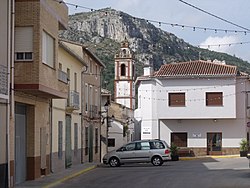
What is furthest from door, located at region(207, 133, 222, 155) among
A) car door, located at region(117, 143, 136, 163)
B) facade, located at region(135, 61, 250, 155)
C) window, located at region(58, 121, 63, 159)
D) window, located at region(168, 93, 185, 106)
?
window, located at region(58, 121, 63, 159)

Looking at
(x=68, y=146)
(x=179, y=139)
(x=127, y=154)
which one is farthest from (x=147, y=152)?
(x=179, y=139)

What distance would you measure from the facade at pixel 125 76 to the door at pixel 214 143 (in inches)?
1217

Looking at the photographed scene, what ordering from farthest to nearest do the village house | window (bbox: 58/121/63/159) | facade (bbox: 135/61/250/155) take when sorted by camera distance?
facade (bbox: 135/61/250/155), window (bbox: 58/121/63/159), the village house

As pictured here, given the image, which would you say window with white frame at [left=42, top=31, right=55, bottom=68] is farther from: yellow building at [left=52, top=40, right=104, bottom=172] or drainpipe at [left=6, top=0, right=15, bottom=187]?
yellow building at [left=52, top=40, right=104, bottom=172]

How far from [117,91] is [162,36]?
15.7 m

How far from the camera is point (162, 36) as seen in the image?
95.5 m

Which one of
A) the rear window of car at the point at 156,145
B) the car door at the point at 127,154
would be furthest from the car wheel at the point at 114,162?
the rear window of car at the point at 156,145

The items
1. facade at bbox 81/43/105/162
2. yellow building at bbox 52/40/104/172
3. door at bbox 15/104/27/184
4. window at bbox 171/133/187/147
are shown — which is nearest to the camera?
door at bbox 15/104/27/184

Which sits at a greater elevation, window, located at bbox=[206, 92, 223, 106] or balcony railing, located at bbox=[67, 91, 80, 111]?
window, located at bbox=[206, 92, 223, 106]

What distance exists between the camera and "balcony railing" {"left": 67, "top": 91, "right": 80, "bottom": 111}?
32375 millimetres

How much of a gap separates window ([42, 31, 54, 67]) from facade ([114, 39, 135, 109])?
57.6 meters

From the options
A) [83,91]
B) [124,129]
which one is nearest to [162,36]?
[124,129]

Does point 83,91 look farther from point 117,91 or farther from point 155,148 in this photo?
point 117,91

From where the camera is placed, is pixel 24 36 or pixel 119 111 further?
pixel 119 111
